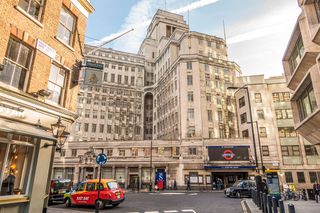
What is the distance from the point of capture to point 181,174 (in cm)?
3578

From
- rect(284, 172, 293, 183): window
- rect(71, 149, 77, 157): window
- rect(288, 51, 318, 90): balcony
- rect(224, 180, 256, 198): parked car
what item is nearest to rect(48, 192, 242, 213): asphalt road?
rect(224, 180, 256, 198): parked car

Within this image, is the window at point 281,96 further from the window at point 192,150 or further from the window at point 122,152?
the window at point 122,152

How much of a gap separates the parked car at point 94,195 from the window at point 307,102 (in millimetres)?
14644

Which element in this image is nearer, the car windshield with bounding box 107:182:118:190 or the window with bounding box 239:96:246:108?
the car windshield with bounding box 107:182:118:190

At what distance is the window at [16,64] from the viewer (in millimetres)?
8398

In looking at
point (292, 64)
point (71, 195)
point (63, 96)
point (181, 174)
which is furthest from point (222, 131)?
point (63, 96)

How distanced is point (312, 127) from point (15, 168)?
17.7 meters

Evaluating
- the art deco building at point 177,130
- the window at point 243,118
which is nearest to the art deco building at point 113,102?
the art deco building at point 177,130

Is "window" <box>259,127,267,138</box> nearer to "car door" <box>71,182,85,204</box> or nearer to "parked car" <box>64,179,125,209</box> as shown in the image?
"parked car" <box>64,179,125,209</box>

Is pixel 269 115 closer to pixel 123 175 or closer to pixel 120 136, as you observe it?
pixel 123 175

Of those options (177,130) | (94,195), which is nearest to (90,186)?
(94,195)

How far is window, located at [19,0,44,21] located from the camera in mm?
9341

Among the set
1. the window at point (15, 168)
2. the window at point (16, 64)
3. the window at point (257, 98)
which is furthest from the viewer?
the window at point (257, 98)

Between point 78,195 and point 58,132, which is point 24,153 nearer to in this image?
point 58,132
